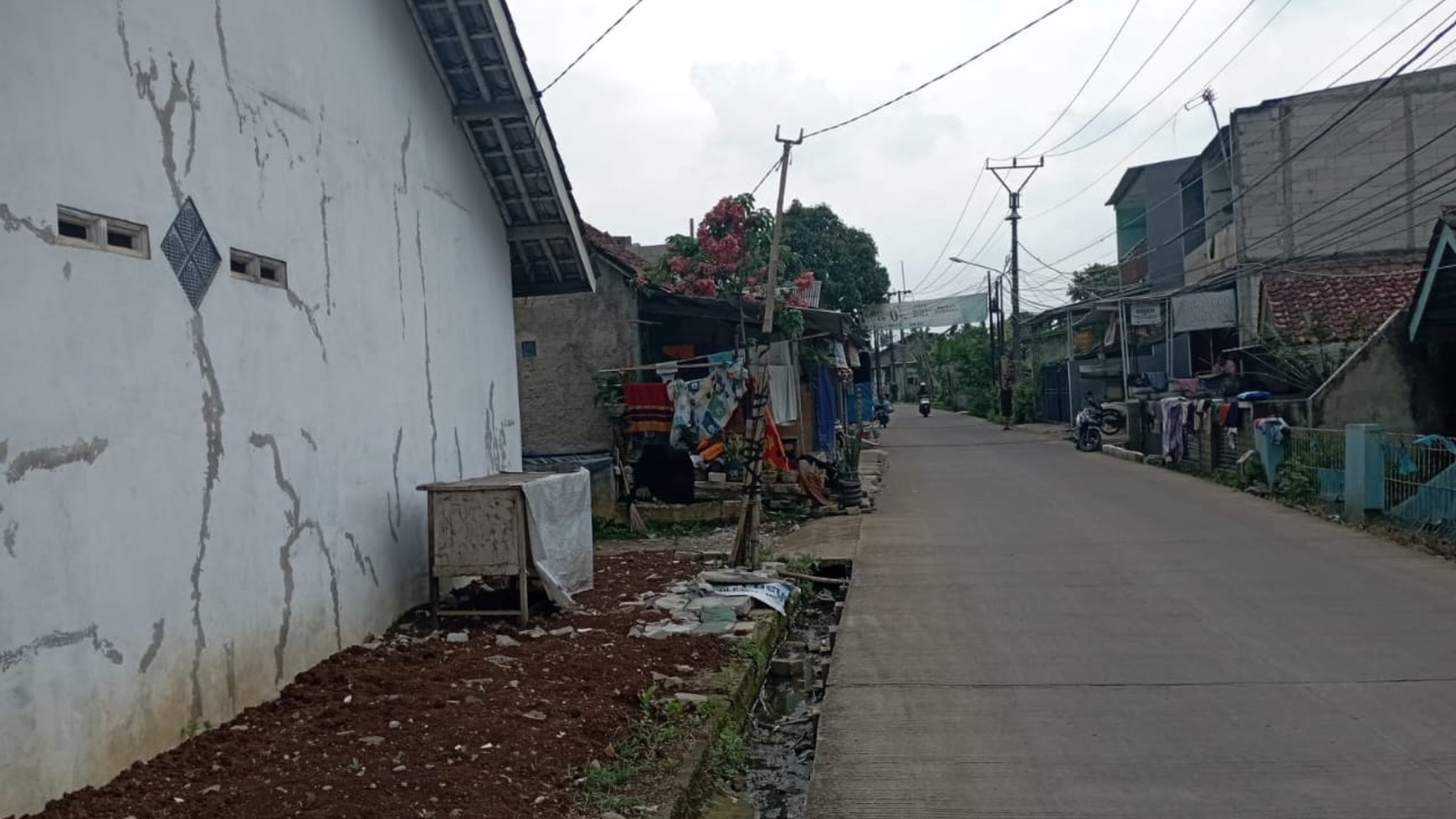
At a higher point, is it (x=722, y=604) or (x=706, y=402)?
(x=706, y=402)

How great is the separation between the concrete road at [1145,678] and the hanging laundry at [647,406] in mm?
3840

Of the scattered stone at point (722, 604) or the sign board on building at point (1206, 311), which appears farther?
the sign board on building at point (1206, 311)

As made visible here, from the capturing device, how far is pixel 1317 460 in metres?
14.7

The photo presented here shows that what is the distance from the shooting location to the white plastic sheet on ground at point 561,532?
7914mm

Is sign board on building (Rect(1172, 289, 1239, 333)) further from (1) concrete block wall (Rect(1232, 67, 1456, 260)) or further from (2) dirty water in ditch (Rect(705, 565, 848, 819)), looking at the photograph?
(2) dirty water in ditch (Rect(705, 565, 848, 819))

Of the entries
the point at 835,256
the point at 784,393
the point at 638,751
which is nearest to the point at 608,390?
the point at 784,393

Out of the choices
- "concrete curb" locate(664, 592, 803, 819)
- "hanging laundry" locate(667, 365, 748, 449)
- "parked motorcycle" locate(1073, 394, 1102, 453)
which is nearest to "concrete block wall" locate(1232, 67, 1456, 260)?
"parked motorcycle" locate(1073, 394, 1102, 453)

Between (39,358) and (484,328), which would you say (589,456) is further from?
(39,358)

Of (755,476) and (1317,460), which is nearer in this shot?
(755,476)

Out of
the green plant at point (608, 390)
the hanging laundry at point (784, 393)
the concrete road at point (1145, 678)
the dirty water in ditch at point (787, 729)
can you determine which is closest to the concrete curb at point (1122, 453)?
the hanging laundry at point (784, 393)

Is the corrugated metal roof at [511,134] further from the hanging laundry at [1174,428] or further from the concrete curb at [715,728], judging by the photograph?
the hanging laundry at [1174,428]

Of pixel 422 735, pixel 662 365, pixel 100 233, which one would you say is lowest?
pixel 422 735

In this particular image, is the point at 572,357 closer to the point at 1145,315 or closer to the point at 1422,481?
the point at 1422,481

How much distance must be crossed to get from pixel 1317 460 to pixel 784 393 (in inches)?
314
